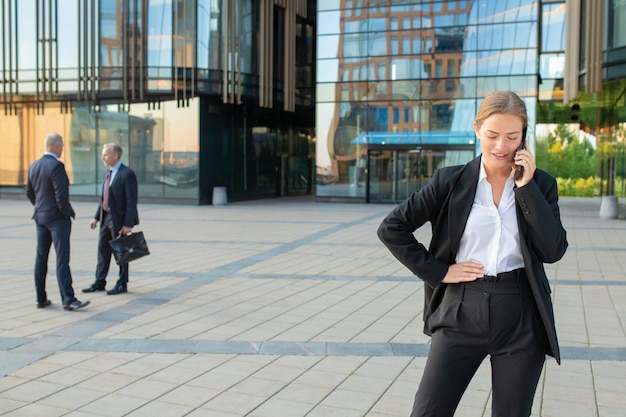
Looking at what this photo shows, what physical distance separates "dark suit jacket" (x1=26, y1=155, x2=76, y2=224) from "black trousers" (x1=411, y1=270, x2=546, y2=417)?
5383mm

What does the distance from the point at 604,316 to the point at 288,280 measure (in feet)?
13.0

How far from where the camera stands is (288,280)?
888 cm

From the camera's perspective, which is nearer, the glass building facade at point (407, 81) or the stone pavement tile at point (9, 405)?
the stone pavement tile at point (9, 405)

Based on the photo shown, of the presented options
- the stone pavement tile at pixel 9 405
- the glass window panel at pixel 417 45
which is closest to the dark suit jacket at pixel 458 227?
the stone pavement tile at pixel 9 405

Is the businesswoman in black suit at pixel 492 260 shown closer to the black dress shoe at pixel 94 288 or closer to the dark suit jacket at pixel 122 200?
the dark suit jacket at pixel 122 200

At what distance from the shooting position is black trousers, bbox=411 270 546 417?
7.89 ft

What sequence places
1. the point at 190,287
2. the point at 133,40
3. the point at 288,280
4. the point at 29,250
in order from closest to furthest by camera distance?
the point at 190,287 → the point at 288,280 → the point at 29,250 → the point at 133,40

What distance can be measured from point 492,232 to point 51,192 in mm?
5647

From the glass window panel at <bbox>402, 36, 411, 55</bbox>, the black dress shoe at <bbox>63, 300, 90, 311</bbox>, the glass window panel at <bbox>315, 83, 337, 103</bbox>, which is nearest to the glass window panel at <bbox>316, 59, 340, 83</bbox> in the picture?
the glass window panel at <bbox>315, 83, 337, 103</bbox>

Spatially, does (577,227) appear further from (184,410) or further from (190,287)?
(184,410)

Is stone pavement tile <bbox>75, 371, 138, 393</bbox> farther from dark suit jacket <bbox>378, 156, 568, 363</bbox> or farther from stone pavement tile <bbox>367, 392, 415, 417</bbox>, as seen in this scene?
dark suit jacket <bbox>378, 156, 568, 363</bbox>

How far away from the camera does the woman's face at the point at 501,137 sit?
234 cm

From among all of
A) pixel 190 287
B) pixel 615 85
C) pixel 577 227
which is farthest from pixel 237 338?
pixel 615 85

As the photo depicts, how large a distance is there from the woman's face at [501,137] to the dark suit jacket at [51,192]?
5.48 m
